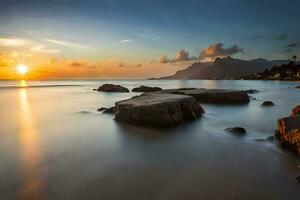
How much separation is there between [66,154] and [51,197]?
142 inches

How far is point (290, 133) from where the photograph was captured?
937 centimetres

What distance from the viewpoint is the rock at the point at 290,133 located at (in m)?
8.81

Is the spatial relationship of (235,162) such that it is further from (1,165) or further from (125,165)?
(1,165)

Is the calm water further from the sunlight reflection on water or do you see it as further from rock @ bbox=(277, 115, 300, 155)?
rock @ bbox=(277, 115, 300, 155)

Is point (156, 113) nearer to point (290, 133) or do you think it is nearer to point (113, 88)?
point (290, 133)

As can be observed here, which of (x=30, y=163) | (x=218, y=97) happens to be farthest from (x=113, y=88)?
(x=30, y=163)

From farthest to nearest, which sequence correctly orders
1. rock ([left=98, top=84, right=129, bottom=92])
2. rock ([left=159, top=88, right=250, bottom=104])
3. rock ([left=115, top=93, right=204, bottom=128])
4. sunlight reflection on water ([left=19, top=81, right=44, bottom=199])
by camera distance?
rock ([left=98, top=84, right=129, bottom=92]), rock ([left=159, top=88, right=250, bottom=104]), rock ([left=115, top=93, right=204, bottom=128]), sunlight reflection on water ([left=19, top=81, right=44, bottom=199])

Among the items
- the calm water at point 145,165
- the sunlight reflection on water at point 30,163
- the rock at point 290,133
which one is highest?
the rock at point 290,133

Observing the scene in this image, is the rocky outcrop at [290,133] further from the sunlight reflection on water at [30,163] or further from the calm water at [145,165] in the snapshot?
the sunlight reflection on water at [30,163]

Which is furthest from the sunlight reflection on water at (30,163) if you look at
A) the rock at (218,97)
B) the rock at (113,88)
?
the rock at (113,88)

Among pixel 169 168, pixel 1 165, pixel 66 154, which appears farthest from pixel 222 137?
pixel 1 165

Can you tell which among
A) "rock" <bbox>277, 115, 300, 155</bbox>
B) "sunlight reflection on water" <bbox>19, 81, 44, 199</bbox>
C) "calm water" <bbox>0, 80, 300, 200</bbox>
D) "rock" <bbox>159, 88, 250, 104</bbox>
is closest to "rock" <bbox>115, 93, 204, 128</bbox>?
"calm water" <bbox>0, 80, 300, 200</bbox>

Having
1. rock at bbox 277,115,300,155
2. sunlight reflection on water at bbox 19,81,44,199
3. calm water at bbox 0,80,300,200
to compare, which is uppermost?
rock at bbox 277,115,300,155

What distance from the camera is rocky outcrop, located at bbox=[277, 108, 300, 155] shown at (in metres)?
8.81
